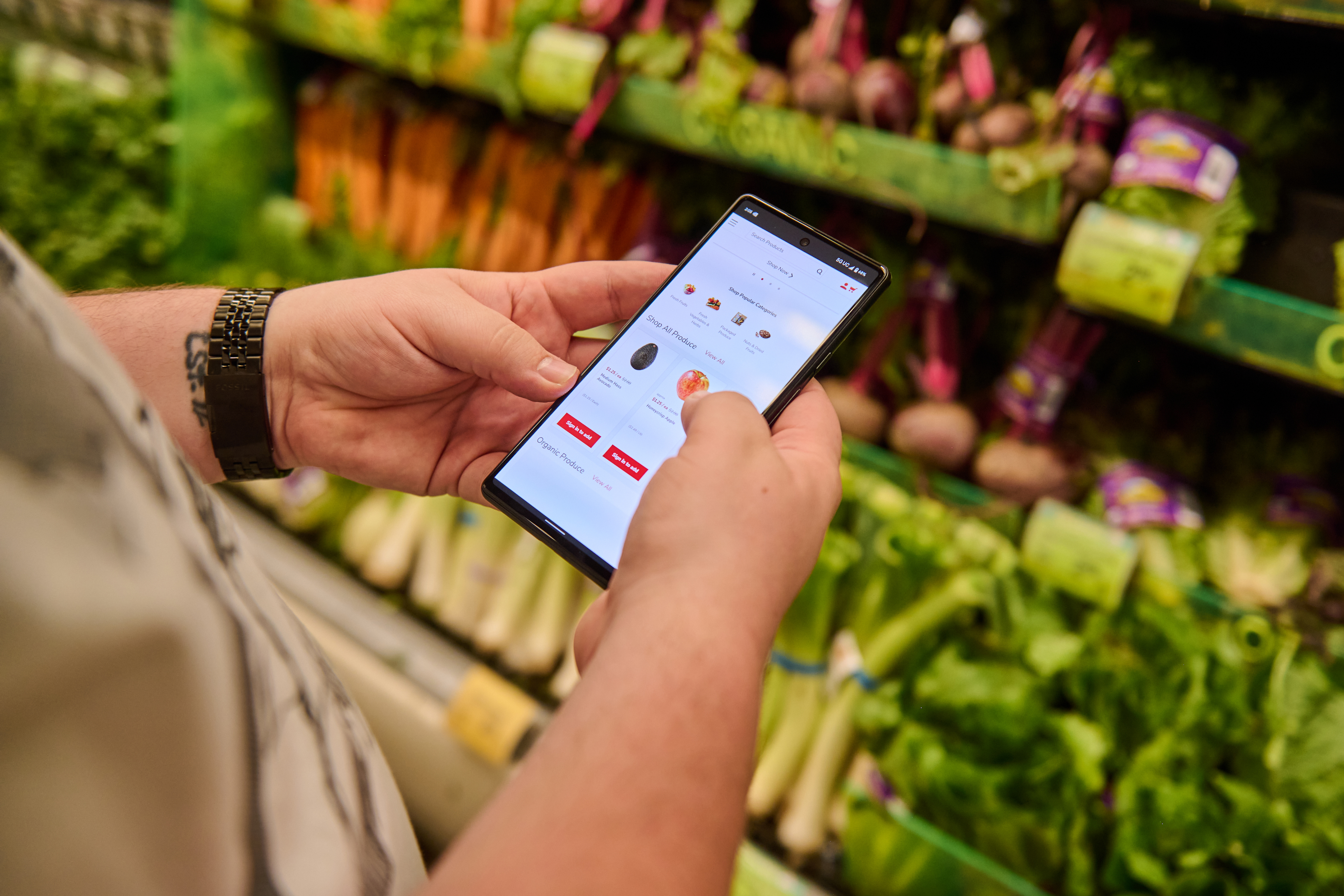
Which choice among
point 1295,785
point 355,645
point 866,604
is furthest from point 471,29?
point 1295,785

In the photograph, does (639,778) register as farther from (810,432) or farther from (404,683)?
(404,683)

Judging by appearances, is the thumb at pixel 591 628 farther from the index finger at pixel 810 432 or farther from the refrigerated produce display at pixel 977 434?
the refrigerated produce display at pixel 977 434

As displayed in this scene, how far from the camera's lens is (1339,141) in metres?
1.20

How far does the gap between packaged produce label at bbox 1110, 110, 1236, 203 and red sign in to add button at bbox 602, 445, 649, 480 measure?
0.85 m

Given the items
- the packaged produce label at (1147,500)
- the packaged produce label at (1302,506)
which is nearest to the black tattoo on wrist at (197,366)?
the packaged produce label at (1147,500)

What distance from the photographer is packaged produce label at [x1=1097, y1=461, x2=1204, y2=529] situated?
1.28 m

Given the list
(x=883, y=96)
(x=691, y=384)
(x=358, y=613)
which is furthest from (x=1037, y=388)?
(x=358, y=613)

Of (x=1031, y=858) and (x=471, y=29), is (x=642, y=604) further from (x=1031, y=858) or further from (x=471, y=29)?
(x=471, y=29)

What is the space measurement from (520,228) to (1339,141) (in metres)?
1.72

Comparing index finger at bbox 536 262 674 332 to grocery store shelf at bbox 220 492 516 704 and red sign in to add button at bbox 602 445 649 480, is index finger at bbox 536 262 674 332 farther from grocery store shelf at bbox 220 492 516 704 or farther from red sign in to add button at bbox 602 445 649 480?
grocery store shelf at bbox 220 492 516 704

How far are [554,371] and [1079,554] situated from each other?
36.8 inches

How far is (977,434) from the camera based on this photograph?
151 cm

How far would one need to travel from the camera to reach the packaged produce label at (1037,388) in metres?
1.38

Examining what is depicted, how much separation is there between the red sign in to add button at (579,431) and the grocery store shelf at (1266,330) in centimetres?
86
